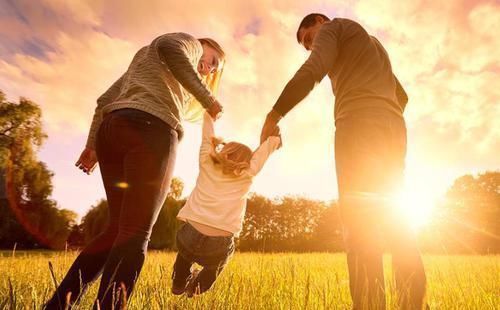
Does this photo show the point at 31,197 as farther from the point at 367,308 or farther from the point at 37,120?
the point at 367,308

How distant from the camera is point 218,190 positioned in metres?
2.78

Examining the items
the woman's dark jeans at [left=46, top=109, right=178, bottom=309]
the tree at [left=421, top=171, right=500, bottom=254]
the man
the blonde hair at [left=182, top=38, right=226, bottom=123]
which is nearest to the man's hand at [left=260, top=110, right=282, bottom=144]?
the man

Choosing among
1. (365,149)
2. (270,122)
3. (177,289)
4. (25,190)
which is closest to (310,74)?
(270,122)

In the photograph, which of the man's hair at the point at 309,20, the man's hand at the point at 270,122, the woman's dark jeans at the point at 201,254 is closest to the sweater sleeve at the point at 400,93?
the man's hair at the point at 309,20

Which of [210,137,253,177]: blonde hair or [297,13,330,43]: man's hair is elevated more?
[297,13,330,43]: man's hair

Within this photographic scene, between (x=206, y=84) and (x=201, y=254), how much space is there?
1.47 metres

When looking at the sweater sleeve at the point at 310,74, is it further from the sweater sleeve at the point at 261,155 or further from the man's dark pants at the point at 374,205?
the sweater sleeve at the point at 261,155

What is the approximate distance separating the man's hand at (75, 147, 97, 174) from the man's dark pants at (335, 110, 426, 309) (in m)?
1.92

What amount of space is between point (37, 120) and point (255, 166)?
129 feet

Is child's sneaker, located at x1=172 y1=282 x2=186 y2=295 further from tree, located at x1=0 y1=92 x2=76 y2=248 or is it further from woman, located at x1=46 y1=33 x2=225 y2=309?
tree, located at x1=0 y1=92 x2=76 y2=248

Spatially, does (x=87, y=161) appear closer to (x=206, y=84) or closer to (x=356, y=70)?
(x=206, y=84)

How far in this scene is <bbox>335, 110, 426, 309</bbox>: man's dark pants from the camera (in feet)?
6.13

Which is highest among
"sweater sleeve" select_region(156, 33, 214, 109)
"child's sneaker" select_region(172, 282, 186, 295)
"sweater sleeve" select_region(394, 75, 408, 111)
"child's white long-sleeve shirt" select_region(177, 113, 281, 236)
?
"sweater sleeve" select_region(394, 75, 408, 111)

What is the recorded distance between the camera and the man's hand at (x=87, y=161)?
8.33 ft
